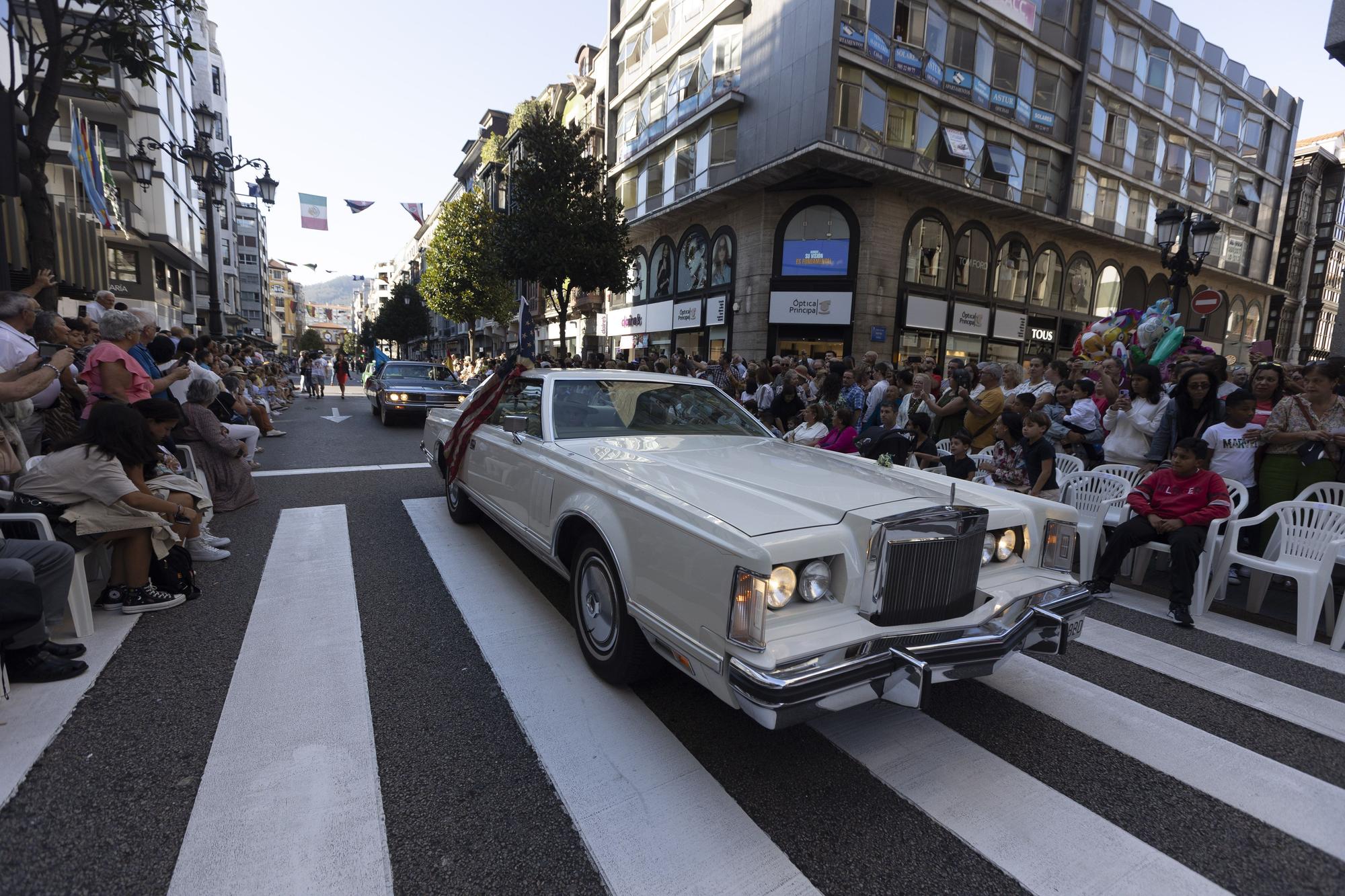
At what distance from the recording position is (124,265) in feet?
88.9

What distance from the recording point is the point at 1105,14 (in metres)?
23.6

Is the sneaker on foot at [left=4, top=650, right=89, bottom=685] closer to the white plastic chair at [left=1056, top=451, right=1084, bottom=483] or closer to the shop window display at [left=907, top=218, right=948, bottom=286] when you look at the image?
the white plastic chair at [left=1056, top=451, right=1084, bottom=483]

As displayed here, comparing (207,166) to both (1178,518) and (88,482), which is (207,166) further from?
Answer: (1178,518)

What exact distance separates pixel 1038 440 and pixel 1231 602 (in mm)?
1876

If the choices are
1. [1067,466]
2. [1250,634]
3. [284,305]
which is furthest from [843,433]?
[284,305]

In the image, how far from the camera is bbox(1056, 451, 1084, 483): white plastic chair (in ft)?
19.5

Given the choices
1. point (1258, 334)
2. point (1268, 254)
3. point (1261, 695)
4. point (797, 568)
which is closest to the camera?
point (797, 568)

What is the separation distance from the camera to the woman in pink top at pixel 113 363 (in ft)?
15.6

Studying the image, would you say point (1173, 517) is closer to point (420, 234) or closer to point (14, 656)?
point (14, 656)

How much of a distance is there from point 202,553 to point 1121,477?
792 centimetres

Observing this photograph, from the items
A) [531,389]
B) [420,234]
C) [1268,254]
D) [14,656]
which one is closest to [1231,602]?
[531,389]

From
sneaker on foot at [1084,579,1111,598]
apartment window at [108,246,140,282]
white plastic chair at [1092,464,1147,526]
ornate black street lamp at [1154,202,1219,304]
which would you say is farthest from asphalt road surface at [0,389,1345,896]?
apartment window at [108,246,140,282]

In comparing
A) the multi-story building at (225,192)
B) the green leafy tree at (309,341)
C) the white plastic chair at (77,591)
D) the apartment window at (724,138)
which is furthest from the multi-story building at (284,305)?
the white plastic chair at (77,591)

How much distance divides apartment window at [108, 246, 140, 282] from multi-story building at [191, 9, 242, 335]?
24.3ft
